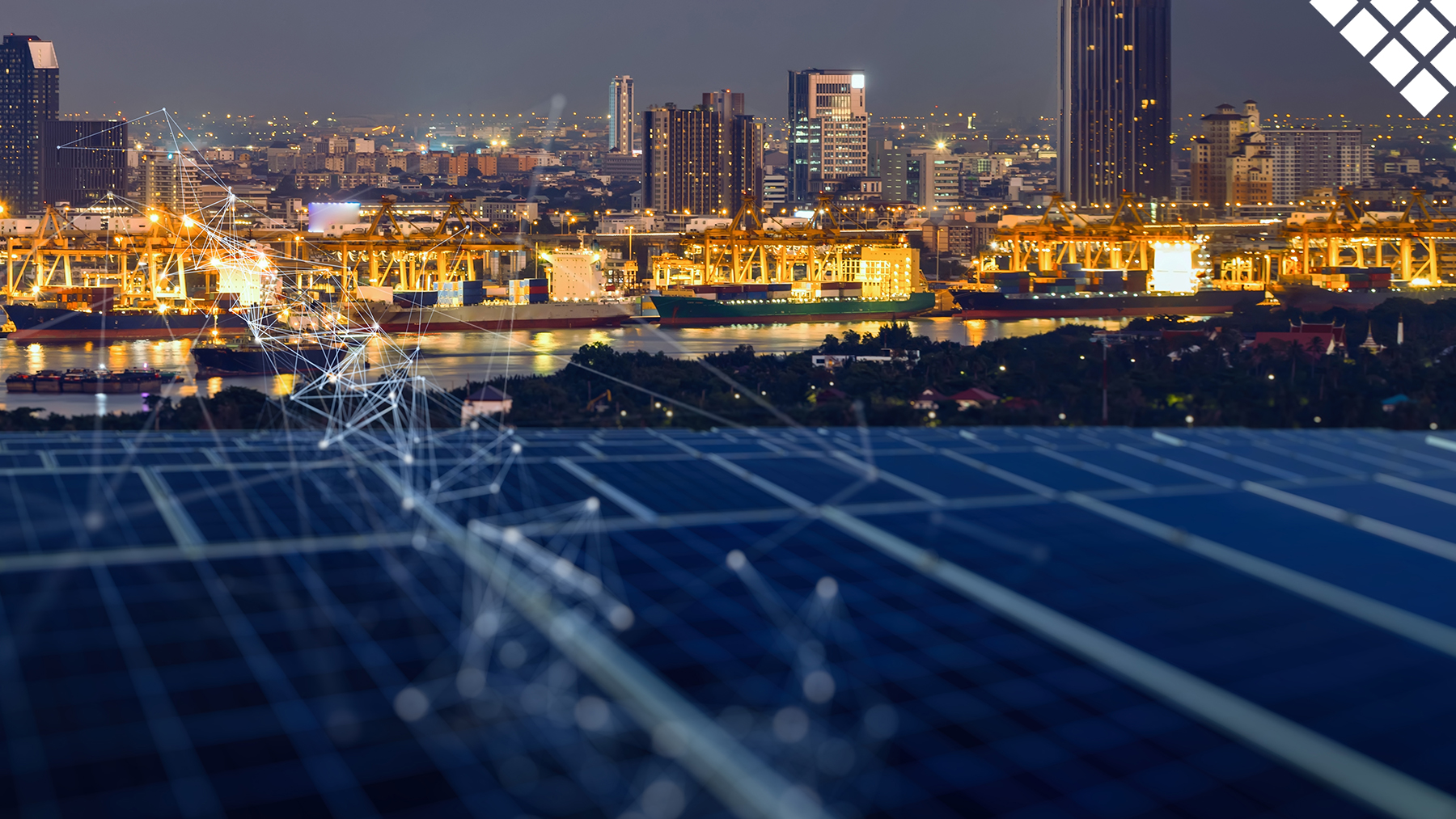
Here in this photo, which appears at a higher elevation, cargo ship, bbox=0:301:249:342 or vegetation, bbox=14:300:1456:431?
cargo ship, bbox=0:301:249:342

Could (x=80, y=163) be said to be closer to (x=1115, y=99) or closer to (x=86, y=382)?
(x=86, y=382)

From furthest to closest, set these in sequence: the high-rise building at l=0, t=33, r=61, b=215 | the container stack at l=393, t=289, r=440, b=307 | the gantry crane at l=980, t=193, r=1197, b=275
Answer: the high-rise building at l=0, t=33, r=61, b=215, the gantry crane at l=980, t=193, r=1197, b=275, the container stack at l=393, t=289, r=440, b=307

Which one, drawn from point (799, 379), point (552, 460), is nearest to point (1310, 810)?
point (552, 460)

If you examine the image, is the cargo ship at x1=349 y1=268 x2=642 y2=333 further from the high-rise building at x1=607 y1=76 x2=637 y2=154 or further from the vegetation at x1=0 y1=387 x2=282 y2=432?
the high-rise building at x1=607 y1=76 x2=637 y2=154

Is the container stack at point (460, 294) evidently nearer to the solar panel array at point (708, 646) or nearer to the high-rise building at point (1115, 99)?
the solar panel array at point (708, 646)

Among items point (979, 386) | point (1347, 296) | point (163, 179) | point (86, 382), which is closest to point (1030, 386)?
point (979, 386)

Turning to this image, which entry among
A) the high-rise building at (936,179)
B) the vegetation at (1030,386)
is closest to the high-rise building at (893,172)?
the high-rise building at (936,179)

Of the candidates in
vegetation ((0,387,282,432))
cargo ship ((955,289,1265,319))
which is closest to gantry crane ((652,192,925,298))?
cargo ship ((955,289,1265,319))
